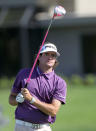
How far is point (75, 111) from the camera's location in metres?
15.5

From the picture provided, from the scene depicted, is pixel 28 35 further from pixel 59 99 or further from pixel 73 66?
pixel 59 99

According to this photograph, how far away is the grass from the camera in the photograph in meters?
12.5

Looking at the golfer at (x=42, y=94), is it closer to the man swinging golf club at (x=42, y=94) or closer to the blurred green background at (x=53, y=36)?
the man swinging golf club at (x=42, y=94)

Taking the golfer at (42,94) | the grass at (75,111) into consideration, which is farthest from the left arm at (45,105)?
the grass at (75,111)

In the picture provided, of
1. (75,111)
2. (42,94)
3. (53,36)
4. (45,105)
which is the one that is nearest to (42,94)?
(42,94)

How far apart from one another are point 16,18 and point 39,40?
2.43 meters

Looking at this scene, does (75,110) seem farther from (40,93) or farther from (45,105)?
(45,105)

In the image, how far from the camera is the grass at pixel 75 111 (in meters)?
12.5

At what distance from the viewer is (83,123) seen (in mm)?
13203

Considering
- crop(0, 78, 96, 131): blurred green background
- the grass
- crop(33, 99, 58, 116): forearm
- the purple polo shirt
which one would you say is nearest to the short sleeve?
the purple polo shirt

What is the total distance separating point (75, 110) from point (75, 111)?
196 mm

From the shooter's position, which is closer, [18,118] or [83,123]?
[18,118]

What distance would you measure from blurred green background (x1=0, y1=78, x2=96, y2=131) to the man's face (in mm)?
5205

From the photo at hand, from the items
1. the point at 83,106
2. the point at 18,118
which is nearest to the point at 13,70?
the point at 83,106
